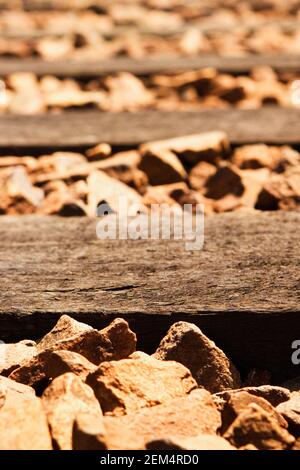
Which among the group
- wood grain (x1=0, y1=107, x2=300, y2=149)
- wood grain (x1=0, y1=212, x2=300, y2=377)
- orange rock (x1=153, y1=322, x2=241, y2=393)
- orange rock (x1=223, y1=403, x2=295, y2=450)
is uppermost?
wood grain (x1=0, y1=107, x2=300, y2=149)

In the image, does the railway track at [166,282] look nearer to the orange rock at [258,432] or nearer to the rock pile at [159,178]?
the rock pile at [159,178]

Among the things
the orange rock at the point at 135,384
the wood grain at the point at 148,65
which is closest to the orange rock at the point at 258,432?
the orange rock at the point at 135,384

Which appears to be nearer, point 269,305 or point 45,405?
point 45,405

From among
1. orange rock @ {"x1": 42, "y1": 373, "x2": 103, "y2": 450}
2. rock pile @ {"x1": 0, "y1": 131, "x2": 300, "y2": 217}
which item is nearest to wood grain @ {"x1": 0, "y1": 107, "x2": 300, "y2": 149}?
rock pile @ {"x1": 0, "y1": 131, "x2": 300, "y2": 217}

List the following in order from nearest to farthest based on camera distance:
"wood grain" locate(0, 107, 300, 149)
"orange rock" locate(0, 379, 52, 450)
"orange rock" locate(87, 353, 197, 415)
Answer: "orange rock" locate(0, 379, 52, 450)
"orange rock" locate(87, 353, 197, 415)
"wood grain" locate(0, 107, 300, 149)

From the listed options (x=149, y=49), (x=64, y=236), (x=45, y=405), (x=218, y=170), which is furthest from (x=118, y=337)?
(x=149, y=49)

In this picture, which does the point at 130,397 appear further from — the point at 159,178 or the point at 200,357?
the point at 159,178

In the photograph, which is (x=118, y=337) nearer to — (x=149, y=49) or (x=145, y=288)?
(x=145, y=288)

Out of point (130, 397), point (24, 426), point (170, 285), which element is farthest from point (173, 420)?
point (170, 285)

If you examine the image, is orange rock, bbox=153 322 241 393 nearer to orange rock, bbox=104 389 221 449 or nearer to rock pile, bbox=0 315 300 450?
rock pile, bbox=0 315 300 450
